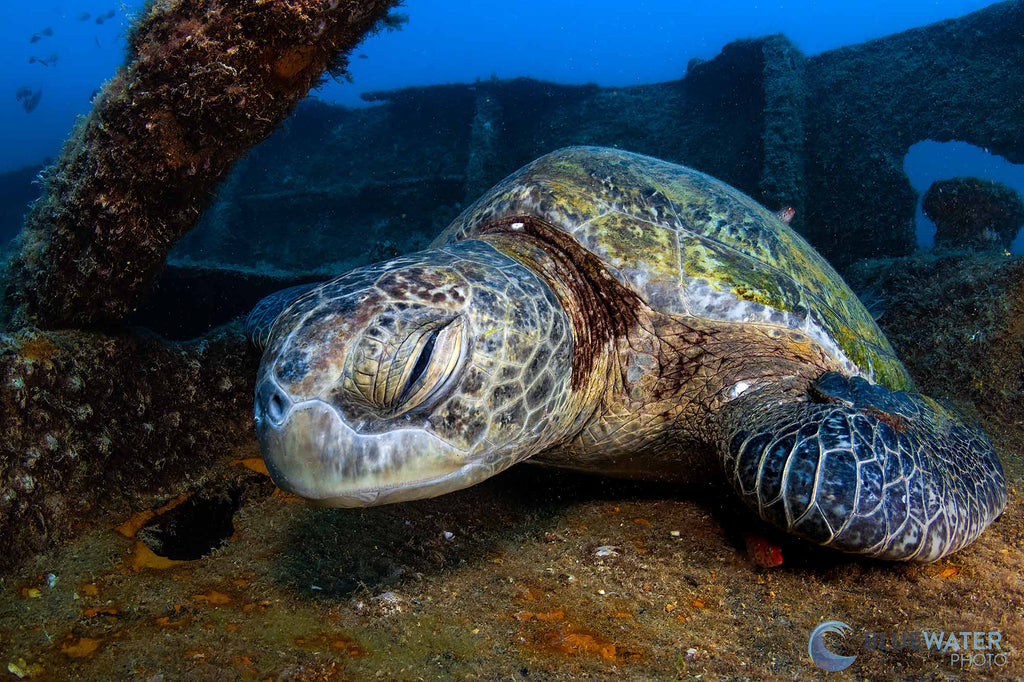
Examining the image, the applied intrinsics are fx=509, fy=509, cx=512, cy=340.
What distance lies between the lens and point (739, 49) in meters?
9.34

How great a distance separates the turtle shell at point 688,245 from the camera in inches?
105

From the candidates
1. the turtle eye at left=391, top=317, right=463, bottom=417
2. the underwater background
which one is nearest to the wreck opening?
the underwater background

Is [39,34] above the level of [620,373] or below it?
above

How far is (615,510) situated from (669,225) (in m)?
1.63

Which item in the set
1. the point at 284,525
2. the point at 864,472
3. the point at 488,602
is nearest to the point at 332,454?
the point at 488,602

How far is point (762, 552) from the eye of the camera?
7.58 feet

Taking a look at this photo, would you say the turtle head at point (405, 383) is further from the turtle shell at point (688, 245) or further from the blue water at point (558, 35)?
the blue water at point (558, 35)

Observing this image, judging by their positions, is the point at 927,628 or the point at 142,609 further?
the point at 142,609

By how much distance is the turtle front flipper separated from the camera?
1909 millimetres

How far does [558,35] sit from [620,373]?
174812 mm

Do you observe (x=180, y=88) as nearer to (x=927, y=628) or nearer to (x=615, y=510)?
(x=615, y=510)

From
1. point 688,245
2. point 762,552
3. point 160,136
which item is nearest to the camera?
point 762,552

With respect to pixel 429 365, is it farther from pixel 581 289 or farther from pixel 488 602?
pixel 581 289

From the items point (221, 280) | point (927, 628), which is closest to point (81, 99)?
point (221, 280)
